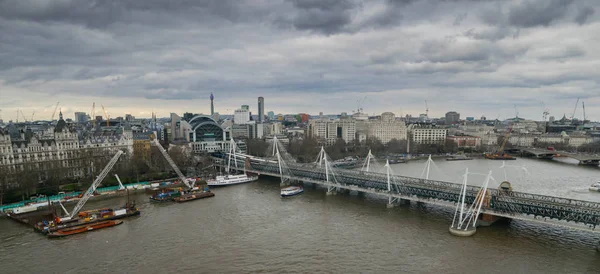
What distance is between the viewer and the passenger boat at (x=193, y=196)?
97.1 ft

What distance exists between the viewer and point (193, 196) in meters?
30.4

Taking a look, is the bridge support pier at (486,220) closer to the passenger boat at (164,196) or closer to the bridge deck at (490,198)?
the bridge deck at (490,198)

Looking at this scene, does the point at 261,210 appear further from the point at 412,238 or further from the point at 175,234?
the point at 412,238

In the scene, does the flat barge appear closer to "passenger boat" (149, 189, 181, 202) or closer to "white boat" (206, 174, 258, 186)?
"passenger boat" (149, 189, 181, 202)

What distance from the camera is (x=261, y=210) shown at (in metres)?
26.6

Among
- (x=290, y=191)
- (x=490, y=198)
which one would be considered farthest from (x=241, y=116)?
(x=490, y=198)

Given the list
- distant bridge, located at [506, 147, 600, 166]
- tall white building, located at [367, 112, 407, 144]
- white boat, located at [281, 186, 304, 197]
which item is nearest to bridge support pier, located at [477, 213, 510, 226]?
white boat, located at [281, 186, 304, 197]

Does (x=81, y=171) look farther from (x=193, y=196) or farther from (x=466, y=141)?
(x=466, y=141)

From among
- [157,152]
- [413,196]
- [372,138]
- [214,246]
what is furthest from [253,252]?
[372,138]

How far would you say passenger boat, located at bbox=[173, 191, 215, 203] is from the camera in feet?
97.1

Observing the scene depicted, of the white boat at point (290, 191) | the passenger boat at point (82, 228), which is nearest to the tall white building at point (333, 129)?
the white boat at point (290, 191)

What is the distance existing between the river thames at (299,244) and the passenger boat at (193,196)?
206 cm

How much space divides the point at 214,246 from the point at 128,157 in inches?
1102

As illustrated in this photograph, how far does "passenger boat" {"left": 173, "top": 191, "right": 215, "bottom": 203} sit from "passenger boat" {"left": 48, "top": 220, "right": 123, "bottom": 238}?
6.18m
